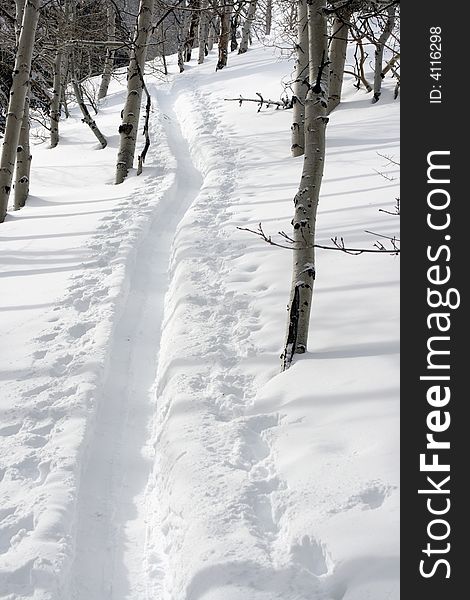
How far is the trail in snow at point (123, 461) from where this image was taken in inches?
136

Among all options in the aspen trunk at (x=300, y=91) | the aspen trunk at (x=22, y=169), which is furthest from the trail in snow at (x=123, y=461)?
the aspen trunk at (x=300, y=91)

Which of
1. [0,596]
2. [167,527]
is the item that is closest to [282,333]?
[167,527]

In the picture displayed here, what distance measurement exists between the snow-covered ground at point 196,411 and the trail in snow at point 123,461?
0.01 m

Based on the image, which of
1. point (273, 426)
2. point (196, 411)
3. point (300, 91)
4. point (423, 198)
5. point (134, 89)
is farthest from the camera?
point (134, 89)

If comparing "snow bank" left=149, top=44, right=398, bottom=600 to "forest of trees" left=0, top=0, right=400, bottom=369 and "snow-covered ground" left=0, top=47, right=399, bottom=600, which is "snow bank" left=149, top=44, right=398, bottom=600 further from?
"forest of trees" left=0, top=0, right=400, bottom=369

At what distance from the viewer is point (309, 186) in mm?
4664

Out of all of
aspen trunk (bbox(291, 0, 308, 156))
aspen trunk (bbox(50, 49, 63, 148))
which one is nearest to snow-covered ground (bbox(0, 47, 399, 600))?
aspen trunk (bbox(291, 0, 308, 156))

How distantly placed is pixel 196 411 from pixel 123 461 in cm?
64

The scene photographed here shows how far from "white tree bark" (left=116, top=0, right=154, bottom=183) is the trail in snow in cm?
532

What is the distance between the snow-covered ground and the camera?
3234 mm

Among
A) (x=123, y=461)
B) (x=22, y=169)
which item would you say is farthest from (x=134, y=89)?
(x=123, y=461)

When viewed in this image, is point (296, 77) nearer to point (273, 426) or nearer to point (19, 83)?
point (19, 83)

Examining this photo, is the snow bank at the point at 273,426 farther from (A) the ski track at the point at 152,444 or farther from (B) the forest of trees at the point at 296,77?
(B) the forest of trees at the point at 296,77

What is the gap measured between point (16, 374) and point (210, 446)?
2.03 m
